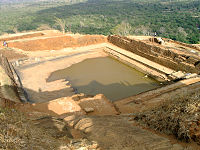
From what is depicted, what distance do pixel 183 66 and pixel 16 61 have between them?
1284cm

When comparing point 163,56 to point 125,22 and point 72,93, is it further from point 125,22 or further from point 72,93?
point 125,22

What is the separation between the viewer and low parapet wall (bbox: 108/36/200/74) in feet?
34.2

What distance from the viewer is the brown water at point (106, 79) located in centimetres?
968

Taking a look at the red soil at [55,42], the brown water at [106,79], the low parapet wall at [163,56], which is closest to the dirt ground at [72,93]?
the red soil at [55,42]

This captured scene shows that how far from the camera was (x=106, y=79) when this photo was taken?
36.9ft

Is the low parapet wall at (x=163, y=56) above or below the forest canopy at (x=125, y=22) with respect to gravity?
below

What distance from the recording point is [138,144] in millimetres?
3473

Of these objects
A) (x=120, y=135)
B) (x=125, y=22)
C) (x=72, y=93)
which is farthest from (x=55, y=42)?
(x=125, y=22)

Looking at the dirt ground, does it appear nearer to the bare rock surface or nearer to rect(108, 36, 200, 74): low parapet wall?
the bare rock surface

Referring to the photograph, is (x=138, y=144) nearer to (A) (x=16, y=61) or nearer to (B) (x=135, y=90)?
(B) (x=135, y=90)

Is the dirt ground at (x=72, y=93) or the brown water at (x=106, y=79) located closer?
the dirt ground at (x=72, y=93)

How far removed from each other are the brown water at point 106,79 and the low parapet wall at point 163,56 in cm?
208

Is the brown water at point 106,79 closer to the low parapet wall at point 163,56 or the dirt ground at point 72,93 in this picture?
the dirt ground at point 72,93

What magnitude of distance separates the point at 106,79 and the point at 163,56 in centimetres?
487
